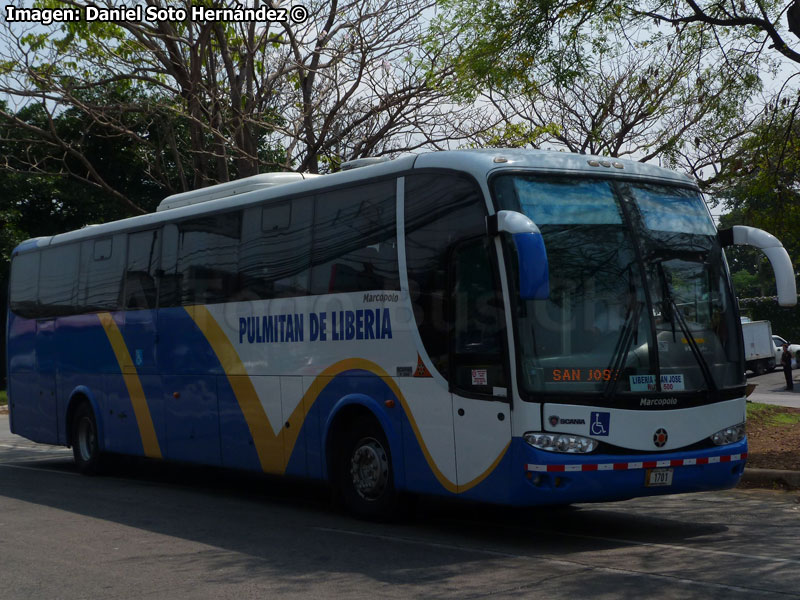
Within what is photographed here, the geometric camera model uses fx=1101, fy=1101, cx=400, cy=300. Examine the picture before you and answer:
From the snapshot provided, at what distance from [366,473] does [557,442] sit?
2628mm

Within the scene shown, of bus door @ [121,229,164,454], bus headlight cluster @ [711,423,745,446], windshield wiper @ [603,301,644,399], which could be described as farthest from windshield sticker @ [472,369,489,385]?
bus door @ [121,229,164,454]

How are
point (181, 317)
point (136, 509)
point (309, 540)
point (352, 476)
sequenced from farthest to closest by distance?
point (181, 317) < point (136, 509) < point (352, 476) < point (309, 540)

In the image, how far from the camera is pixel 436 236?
Answer: 9.79m

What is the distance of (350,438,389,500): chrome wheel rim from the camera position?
10.5m

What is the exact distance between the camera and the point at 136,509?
12000mm

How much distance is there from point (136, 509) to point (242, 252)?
10.0 ft

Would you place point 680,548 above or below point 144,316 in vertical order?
below

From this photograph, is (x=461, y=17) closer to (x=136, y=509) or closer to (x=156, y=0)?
(x=156, y=0)

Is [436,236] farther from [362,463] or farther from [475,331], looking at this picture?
[362,463]

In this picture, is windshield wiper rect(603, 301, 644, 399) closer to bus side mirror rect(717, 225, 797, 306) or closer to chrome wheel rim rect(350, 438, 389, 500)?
bus side mirror rect(717, 225, 797, 306)

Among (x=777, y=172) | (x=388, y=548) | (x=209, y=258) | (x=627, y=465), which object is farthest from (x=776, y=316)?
(x=388, y=548)

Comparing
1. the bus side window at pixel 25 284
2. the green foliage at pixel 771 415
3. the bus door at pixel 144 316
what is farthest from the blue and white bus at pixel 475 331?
the green foliage at pixel 771 415

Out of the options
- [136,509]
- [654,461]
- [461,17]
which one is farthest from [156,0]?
[654,461]

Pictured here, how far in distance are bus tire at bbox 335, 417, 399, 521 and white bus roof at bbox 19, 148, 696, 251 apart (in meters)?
2.48
